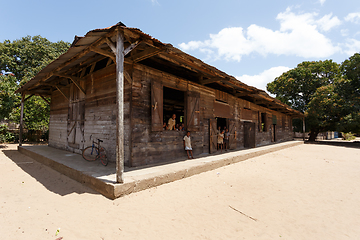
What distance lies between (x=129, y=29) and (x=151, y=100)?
242 centimetres

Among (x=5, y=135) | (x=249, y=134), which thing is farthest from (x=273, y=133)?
(x=5, y=135)

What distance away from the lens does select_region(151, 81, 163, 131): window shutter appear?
19.4 feet

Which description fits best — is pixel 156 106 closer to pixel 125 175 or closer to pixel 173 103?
pixel 125 175

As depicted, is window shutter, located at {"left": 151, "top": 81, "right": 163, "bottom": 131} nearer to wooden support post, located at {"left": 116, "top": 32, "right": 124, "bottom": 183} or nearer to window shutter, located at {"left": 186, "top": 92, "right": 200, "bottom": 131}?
window shutter, located at {"left": 186, "top": 92, "right": 200, "bottom": 131}

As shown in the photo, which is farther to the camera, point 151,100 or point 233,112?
point 233,112

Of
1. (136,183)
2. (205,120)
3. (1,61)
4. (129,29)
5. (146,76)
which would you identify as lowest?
(136,183)

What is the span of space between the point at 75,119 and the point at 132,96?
14.3 feet

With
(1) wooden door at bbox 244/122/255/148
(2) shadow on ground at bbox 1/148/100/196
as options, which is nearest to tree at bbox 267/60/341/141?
(1) wooden door at bbox 244/122/255/148

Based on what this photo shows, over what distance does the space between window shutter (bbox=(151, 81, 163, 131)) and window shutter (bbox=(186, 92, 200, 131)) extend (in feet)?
5.15

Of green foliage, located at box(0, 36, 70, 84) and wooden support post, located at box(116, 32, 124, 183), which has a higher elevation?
green foliage, located at box(0, 36, 70, 84)

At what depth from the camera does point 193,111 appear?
7.61 metres

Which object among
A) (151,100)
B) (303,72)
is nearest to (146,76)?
(151,100)

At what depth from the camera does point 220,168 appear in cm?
689

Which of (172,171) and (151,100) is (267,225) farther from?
(151,100)
